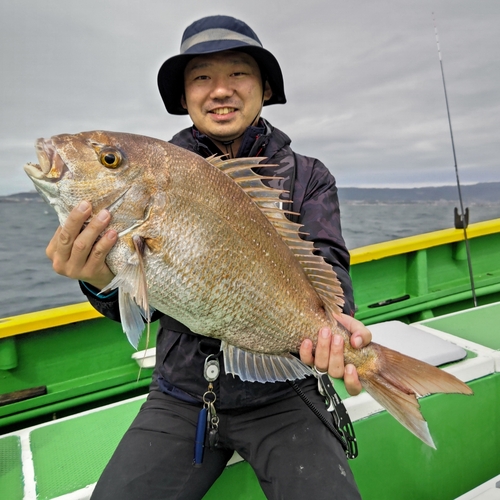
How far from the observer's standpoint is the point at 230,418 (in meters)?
2.06

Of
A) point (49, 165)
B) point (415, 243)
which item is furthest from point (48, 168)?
point (415, 243)

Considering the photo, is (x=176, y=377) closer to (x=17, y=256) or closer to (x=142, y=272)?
(x=142, y=272)

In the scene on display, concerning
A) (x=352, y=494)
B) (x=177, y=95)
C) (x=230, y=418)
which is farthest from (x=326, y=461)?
(x=177, y=95)

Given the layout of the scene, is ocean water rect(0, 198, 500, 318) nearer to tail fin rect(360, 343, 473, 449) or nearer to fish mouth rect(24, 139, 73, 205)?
fish mouth rect(24, 139, 73, 205)

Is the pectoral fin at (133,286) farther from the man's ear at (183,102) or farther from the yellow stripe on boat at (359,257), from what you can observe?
the yellow stripe on boat at (359,257)

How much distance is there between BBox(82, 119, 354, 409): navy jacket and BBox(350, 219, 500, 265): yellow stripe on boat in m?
2.25

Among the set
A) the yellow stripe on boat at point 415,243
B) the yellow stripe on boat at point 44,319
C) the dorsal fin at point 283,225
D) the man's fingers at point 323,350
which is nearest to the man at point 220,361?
the man's fingers at point 323,350

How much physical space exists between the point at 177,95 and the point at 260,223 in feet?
4.03

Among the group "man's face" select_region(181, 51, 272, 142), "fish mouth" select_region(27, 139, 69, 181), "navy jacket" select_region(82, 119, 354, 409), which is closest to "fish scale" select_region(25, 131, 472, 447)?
"fish mouth" select_region(27, 139, 69, 181)

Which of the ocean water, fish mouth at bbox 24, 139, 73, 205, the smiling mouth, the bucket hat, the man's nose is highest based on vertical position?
the bucket hat

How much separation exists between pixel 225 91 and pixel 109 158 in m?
0.90

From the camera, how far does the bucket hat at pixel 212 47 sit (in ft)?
7.06

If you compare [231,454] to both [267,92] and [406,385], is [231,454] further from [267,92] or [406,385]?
[267,92]

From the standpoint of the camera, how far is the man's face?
2.26 metres
